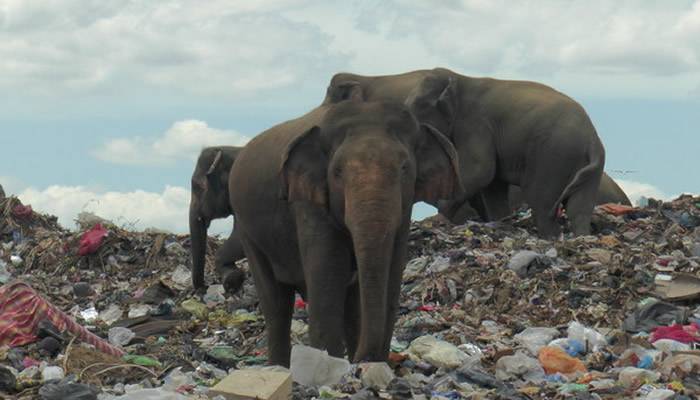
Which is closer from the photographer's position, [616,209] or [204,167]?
[204,167]

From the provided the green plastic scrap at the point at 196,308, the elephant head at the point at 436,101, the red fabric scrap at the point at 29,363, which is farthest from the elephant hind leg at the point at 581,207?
the red fabric scrap at the point at 29,363

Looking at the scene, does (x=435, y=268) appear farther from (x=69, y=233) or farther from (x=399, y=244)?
(x=69, y=233)

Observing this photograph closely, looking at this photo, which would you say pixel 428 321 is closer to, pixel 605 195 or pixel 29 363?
pixel 29 363


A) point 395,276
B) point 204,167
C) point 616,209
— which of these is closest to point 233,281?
point 204,167

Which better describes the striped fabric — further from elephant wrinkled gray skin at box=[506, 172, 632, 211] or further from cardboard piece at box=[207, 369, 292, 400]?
elephant wrinkled gray skin at box=[506, 172, 632, 211]

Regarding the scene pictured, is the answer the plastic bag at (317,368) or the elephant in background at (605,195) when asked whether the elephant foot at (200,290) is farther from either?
the plastic bag at (317,368)

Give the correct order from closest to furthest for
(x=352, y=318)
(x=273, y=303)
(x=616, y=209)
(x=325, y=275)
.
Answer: (x=325, y=275), (x=352, y=318), (x=273, y=303), (x=616, y=209)

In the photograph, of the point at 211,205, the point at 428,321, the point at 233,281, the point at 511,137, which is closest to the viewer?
the point at 428,321

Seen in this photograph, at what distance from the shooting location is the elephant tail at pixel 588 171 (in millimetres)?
14766

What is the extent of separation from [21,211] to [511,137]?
296 inches

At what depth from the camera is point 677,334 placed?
9.05 metres

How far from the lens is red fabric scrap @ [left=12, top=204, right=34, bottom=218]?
1919 cm

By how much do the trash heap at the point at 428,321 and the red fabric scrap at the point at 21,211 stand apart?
141cm

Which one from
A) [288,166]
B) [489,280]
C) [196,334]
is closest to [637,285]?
[489,280]
